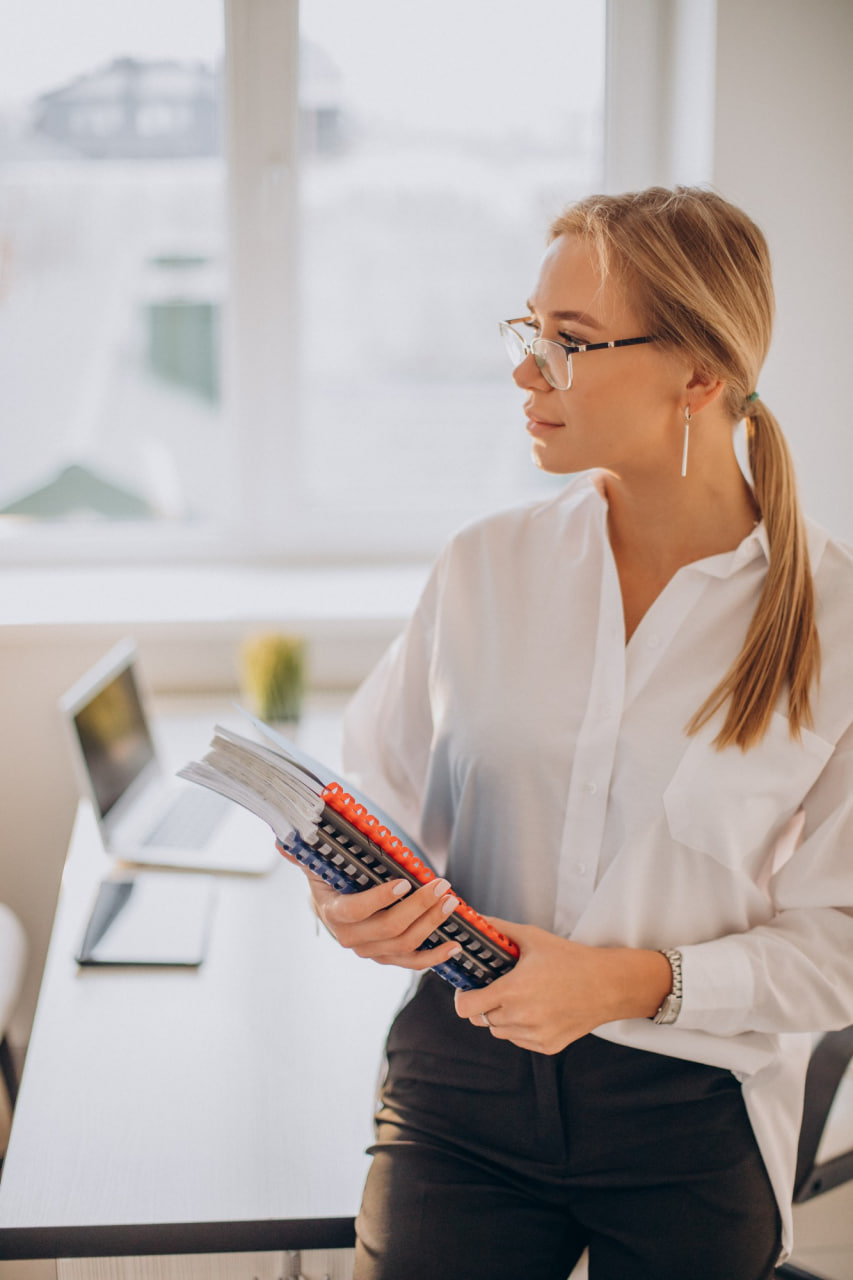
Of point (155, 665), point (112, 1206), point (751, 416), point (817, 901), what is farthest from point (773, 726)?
point (155, 665)

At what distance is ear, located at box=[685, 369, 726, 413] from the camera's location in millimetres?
1055

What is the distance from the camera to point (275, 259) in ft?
7.65

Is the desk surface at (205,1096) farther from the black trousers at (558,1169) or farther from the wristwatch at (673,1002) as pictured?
the wristwatch at (673,1002)

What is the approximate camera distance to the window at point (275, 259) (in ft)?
7.40

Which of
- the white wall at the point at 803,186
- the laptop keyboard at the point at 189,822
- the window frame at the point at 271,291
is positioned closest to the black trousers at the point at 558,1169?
the laptop keyboard at the point at 189,822

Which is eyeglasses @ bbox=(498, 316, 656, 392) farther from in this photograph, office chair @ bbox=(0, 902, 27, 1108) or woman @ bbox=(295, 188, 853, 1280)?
office chair @ bbox=(0, 902, 27, 1108)

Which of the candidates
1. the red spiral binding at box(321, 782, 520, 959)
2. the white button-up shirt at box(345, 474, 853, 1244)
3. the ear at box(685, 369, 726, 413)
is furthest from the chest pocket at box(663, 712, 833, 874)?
the ear at box(685, 369, 726, 413)

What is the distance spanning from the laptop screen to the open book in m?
0.72

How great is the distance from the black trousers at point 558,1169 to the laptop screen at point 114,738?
27.4 inches

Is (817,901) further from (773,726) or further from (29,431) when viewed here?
(29,431)

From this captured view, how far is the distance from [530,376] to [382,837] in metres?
0.50

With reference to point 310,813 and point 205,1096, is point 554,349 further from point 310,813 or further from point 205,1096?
point 205,1096

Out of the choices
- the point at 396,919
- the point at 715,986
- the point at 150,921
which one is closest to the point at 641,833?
the point at 715,986

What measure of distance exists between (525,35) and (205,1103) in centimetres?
218
